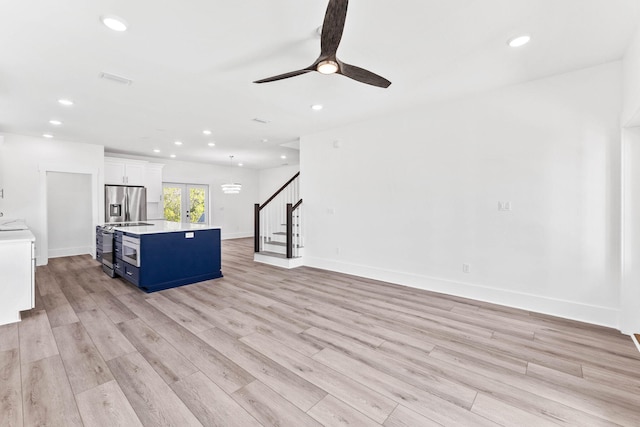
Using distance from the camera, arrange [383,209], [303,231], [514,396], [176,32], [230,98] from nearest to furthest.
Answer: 1. [514,396]
2. [176,32]
3. [230,98]
4. [383,209]
5. [303,231]

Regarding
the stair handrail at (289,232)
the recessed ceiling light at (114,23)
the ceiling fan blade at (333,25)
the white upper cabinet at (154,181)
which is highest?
the recessed ceiling light at (114,23)

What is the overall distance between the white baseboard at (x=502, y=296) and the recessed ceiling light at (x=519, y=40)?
2.74 metres

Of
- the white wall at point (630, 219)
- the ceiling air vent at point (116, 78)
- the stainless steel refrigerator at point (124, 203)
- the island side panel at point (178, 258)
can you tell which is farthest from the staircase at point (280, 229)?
the white wall at point (630, 219)

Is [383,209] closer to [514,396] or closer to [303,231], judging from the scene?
[303,231]

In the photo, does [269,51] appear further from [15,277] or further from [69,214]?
[69,214]

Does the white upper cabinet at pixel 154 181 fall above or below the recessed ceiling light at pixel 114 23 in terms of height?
below

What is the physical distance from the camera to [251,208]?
11.0 meters

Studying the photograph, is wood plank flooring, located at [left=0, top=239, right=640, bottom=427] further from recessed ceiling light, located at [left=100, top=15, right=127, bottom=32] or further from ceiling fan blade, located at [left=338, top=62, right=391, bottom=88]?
recessed ceiling light, located at [left=100, top=15, right=127, bottom=32]

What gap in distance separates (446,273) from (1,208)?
27.0 feet

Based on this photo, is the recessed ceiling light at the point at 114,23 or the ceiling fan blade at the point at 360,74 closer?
the recessed ceiling light at the point at 114,23

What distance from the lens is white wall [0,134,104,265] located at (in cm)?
562

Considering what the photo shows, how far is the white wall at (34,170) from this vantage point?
5.62 meters

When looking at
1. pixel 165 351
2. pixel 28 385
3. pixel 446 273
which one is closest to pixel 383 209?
pixel 446 273

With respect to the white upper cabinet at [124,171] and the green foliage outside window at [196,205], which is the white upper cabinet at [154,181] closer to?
the white upper cabinet at [124,171]
